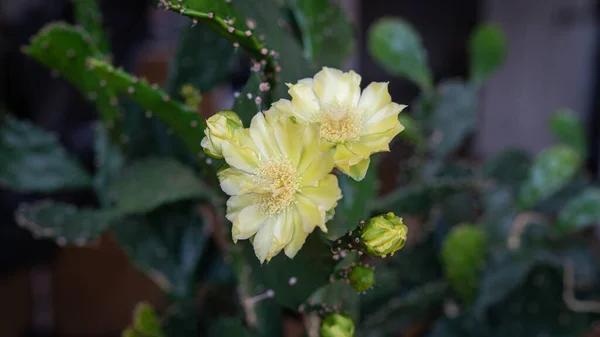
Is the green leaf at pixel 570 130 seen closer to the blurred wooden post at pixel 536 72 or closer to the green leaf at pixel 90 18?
the green leaf at pixel 90 18

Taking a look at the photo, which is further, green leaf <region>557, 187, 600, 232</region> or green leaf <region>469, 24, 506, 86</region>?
green leaf <region>469, 24, 506, 86</region>

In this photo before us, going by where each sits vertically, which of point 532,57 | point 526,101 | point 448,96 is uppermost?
point 448,96

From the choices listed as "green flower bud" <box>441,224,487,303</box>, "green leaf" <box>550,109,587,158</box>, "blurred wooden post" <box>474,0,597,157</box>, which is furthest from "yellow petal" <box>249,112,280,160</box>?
"blurred wooden post" <box>474,0,597,157</box>

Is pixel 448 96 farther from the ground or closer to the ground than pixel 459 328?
farther from the ground

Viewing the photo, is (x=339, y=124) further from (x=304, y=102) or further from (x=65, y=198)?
(x=65, y=198)

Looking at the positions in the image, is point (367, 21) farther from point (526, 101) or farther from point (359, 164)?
point (359, 164)

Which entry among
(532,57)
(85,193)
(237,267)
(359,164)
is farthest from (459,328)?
(532,57)

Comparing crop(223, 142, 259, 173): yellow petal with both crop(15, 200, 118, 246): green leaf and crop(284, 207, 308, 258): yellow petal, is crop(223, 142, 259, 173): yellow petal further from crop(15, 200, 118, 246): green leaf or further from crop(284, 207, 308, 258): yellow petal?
crop(15, 200, 118, 246): green leaf
